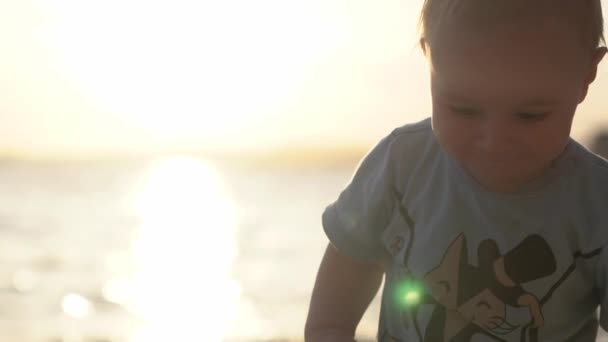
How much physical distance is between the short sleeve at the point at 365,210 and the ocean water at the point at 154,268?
401 cm

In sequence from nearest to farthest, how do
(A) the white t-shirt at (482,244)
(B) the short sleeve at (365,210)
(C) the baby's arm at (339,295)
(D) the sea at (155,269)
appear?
1. (A) the white t-shirt at (482,244)
2. (B) the short sleeve at (365,210)
3. (C) the baby's arm at (339,295)
4. (D) the sea at (155,269)

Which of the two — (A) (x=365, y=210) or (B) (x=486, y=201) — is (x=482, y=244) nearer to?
(B) (x=486, y=201)

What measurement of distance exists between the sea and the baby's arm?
11.0 ft

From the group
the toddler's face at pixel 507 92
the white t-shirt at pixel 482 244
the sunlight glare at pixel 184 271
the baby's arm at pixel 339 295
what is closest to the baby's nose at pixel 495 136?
the toddler's face at pixel 507 92

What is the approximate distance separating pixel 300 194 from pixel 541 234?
19.3 meters

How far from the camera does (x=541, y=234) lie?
1.50 m

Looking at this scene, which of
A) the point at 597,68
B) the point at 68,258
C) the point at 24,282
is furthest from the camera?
the point at 68,258

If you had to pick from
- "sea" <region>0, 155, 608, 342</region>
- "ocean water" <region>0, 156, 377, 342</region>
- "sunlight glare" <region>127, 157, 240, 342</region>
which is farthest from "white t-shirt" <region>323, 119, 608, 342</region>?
"sunlight glare" <region>127, 157, 240, 342</region>

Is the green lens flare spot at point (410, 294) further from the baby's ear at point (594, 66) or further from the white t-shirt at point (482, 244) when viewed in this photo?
the baby's ear at point (594, 66)

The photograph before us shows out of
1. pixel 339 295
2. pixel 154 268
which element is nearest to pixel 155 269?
pixel 154 268

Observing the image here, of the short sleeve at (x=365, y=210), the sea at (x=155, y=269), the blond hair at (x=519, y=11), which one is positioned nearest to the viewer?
the blond hair at (x=519, y=11)

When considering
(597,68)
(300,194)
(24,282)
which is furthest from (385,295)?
(300,194)

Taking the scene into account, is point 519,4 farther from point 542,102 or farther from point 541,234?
point 541,234

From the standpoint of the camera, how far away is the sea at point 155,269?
6164 millimetres
